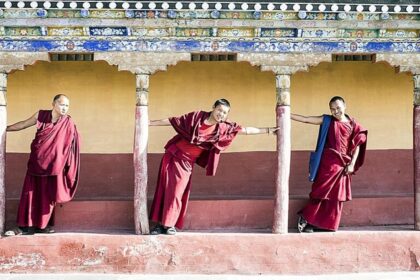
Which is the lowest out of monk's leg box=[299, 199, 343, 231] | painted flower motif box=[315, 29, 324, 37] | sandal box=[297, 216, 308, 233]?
sandal box=[297, 216, 308, 233]

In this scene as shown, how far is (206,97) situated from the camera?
8906 mm

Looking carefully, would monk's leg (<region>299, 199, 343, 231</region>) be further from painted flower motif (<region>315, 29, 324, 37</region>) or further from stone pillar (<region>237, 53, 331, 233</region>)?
painted flower motif (<region>315, 29, 324, 37</region>)

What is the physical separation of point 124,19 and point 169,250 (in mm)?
2775

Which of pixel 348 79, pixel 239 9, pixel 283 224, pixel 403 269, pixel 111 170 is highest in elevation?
pixel 239 9

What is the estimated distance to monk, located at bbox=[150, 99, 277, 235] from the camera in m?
7.52

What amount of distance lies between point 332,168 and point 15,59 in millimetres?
4001

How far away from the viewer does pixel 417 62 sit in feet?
25.3

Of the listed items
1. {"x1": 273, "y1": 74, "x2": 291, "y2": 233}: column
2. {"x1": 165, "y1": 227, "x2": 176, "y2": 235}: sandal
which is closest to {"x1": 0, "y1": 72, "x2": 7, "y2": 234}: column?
{"x1": 165, "y1": 227, "x2": 176, "y2": 235}: sandal

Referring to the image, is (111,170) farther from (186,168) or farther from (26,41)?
(26,41)


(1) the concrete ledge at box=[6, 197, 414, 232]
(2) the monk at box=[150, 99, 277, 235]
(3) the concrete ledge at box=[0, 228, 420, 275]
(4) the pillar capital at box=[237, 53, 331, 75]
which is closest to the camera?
(3) the concrete ledge at box=[0, 228, 420, 275]

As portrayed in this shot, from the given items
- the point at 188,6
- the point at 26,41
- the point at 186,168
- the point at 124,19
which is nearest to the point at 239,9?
the point at 188,6

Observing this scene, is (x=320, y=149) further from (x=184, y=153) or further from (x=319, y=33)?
(x=184, y=153)

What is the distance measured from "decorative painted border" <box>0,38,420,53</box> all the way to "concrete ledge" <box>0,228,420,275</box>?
2209mm

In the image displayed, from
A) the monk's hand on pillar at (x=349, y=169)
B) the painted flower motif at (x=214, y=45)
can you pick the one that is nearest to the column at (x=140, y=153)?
the painted flower motif at (x=214, y=45)
